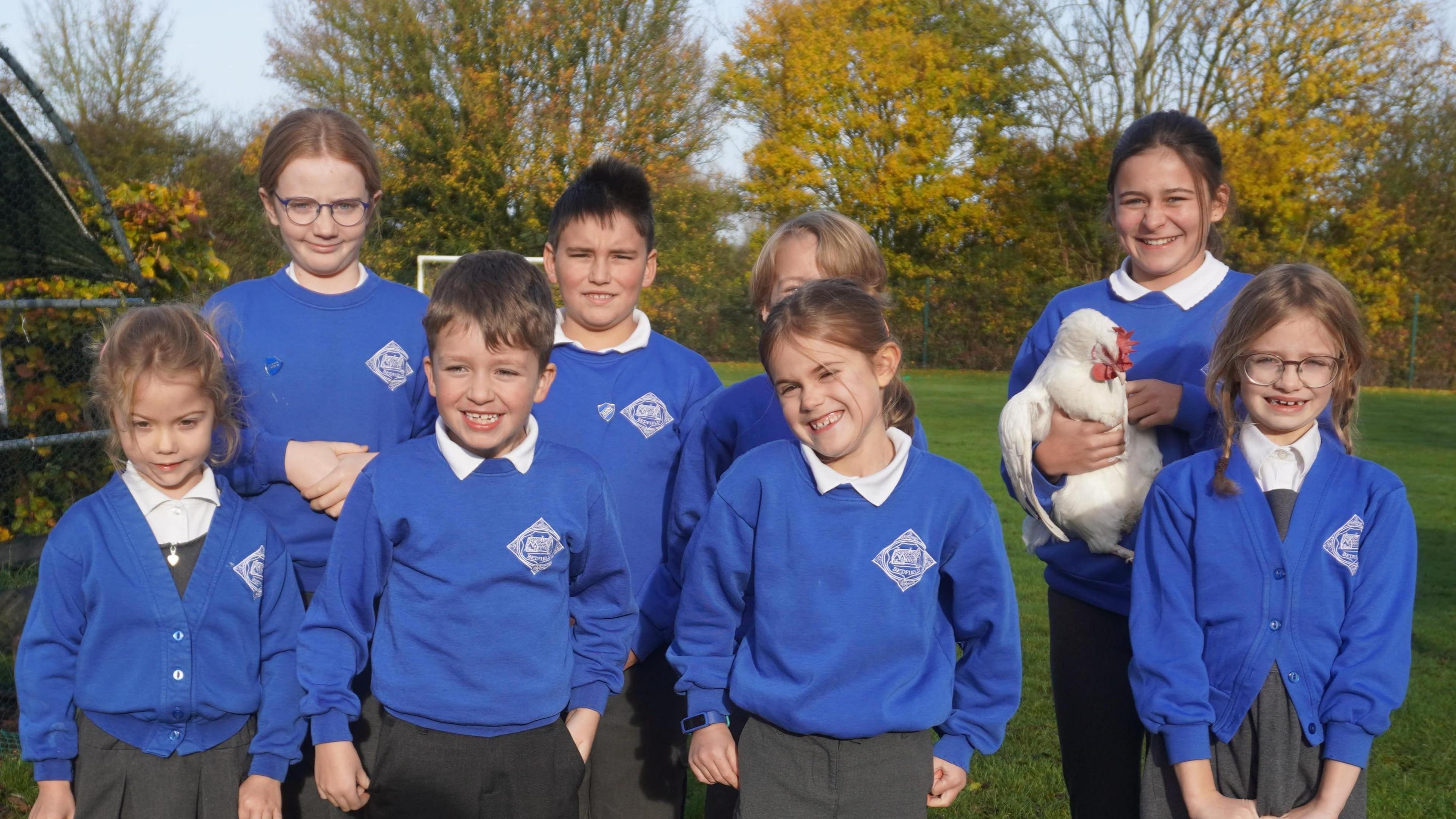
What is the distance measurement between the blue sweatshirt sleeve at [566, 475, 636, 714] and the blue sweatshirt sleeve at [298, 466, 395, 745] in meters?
0.42

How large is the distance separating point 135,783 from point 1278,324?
2508 millimetres

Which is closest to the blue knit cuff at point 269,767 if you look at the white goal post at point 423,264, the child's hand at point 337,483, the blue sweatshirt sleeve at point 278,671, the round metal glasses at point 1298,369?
the blue sweatshirt sleeve at point 278,671

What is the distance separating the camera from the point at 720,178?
28219mm

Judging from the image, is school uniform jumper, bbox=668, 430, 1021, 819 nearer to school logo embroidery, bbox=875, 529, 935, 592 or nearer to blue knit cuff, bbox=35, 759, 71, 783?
school logo embroidery, bbox=875, 529, 935, 592

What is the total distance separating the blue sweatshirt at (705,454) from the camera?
2654mm

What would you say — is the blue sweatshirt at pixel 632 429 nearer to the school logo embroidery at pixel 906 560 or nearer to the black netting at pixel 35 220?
the school logo embroidery at pixel 906 560

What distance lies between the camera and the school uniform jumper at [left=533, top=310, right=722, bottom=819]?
2785 mm

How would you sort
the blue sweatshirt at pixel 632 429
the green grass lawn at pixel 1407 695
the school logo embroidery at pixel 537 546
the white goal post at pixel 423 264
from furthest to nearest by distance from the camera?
1. the white goal post at pixel 423 264
2. the green grass lawn at pixel 1407 695
3. the blue sweatshirt at pixel 632 429
4. the school logo embroidery at pixel 537 546

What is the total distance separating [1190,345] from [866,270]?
806 millimetres

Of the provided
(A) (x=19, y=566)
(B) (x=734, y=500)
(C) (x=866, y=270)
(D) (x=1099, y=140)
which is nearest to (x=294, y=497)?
(B) (x=734, y=500)

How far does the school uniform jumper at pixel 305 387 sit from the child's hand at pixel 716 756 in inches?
32.4

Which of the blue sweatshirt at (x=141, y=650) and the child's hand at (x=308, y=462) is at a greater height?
the child's hand at (x=308, y=462)

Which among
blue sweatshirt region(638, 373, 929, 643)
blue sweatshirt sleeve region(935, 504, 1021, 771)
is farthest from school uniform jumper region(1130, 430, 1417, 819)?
blue sweatshirt region(638, 373, 929, 643)

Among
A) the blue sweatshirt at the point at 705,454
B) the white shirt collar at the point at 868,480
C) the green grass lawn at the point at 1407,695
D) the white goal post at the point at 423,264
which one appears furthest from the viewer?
the white goal post at the point at 423,264
